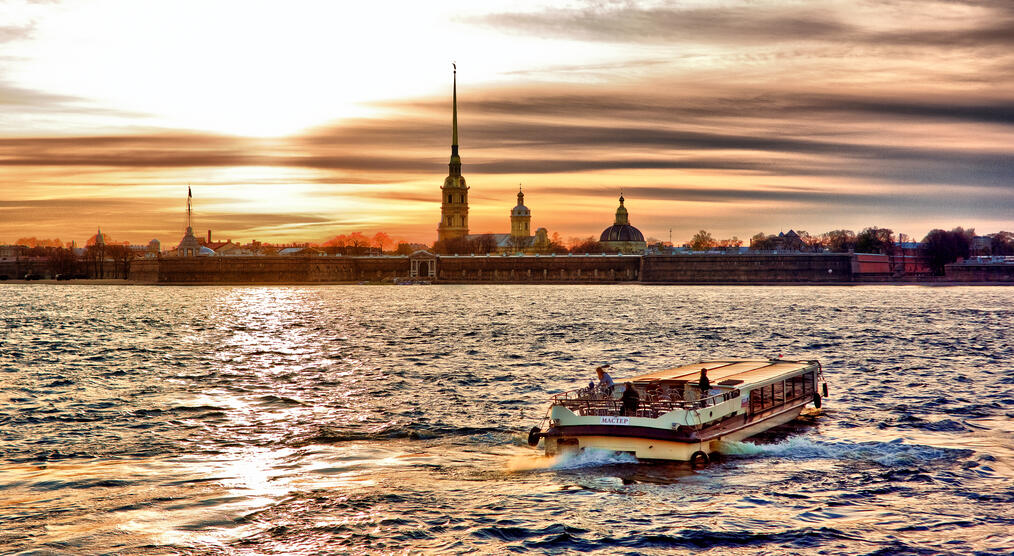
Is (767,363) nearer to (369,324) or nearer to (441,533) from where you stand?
(441,533)

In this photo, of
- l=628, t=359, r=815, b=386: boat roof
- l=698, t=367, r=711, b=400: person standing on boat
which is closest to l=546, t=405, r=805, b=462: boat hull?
l=698, t=367, r=711, b=400: person standing on boat

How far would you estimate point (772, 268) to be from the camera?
632ft

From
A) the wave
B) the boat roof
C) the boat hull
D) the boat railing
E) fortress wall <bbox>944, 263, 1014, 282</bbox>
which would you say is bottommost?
the wave

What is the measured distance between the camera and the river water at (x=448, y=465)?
1762cm

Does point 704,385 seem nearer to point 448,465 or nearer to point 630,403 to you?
point 630,403

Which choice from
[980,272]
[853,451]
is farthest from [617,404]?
[980,272]

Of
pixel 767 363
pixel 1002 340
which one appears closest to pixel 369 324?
pixel 1002 340

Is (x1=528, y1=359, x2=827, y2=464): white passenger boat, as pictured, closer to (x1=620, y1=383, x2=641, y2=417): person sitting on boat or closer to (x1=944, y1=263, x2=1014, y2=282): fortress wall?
(x1=620, y1=383, x2=641, y2=417): person sitting on boat

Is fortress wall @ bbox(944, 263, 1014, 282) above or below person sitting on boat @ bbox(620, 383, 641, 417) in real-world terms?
above

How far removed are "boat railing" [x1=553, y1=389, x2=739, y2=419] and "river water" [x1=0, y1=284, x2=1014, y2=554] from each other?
1.13 metres

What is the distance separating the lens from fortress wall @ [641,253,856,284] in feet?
612

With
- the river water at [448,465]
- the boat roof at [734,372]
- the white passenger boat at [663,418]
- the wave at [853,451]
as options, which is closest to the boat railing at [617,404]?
the white passenger boat at [663,418]

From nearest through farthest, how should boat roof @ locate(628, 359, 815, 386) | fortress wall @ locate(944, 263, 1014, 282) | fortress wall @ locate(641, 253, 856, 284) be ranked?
boat roof @ locate(628, 359, 815, 386) < fortress wall @ locate(944, 263, 1014, 282) < fortress wall @ locate(641, 253, 856, 284)

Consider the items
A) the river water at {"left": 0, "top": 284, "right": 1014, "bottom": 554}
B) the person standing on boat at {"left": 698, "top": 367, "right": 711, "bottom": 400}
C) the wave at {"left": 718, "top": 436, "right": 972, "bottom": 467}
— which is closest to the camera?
the river water at {"left": 0, "top": 284, "right": 1014, "bottom": 554}
